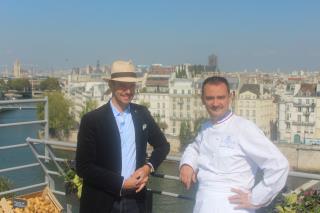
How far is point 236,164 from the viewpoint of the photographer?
1.91 m

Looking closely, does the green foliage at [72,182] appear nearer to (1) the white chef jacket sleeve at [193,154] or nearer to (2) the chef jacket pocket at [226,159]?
(1) the white chef jacket sleeve at [193,154]

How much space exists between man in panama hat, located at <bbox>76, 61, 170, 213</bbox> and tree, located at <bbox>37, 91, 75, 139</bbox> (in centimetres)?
4062

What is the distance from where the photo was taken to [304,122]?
42219 mm

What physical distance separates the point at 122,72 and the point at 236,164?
68 centimetres

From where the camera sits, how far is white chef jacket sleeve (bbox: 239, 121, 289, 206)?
186 centimetres

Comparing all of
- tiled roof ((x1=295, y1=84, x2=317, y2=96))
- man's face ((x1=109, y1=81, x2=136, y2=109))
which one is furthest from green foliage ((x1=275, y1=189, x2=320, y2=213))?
tiled roof ((x1=295, y1=84, x2=317, y2=96))

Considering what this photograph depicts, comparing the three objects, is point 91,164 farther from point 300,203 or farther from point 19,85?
point 19,85

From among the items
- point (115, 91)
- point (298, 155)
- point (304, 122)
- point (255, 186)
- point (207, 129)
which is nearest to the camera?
point (255, 186)

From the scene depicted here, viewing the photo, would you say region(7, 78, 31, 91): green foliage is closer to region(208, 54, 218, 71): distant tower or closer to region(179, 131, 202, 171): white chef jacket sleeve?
region(208, 54, 218, 71): distant tower

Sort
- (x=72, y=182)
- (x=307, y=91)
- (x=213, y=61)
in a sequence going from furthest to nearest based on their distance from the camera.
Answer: (x=213, y=61), (x=307, y=91), (x=72, y=182)

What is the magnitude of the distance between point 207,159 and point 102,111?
1.88ft

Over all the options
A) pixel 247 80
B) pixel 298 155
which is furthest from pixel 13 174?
pixel 247 80

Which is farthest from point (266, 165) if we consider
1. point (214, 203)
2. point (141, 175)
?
point (141, 175)

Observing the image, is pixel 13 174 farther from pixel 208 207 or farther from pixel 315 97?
pixel 315 97
